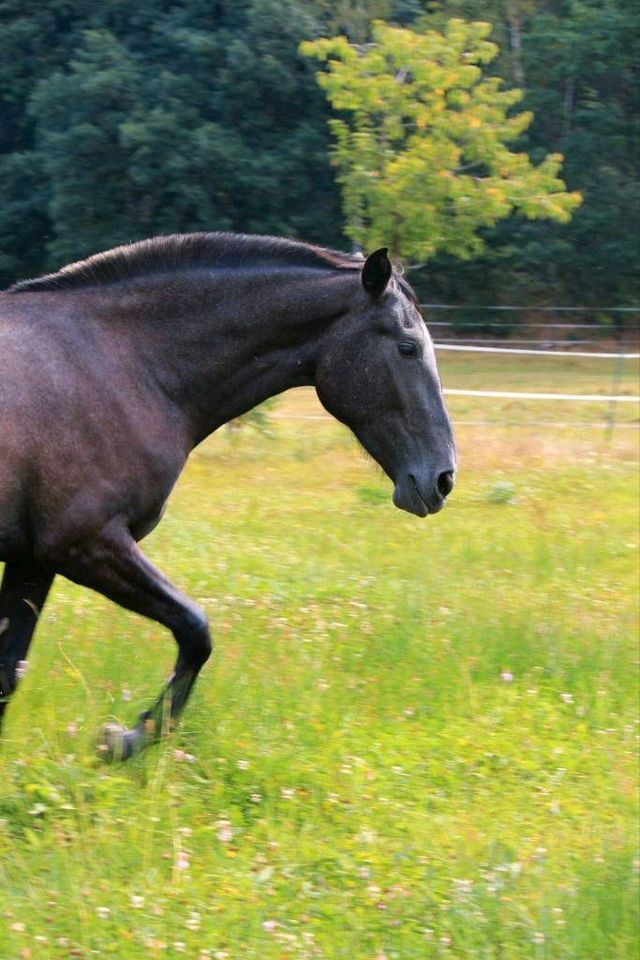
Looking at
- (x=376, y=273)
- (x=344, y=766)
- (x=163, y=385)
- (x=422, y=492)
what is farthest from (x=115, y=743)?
(x=376, y=273)

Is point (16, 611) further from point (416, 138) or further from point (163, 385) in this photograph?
point (416, 138)

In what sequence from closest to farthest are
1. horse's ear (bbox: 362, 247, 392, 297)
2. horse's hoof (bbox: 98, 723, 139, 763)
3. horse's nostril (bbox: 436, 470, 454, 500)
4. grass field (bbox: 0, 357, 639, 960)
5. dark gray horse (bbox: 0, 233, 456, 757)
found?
grass field (bbox: 0, 357, 639, 960)
dark gray horse (bbox: 0, 233, 456, 757)
horse's hoof (bbox: 98, 723, 139, 763)
horse's ear (bbox: 362, 247, 392, 297)
horse's nostril (bbox: 436, 470, 454, 500)

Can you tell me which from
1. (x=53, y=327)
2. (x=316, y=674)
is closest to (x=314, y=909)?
(x=316, y=674)

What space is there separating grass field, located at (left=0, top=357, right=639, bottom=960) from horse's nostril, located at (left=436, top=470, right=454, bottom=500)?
1.19 metres

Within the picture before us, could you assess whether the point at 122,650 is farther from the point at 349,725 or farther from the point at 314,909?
the point at 314,909

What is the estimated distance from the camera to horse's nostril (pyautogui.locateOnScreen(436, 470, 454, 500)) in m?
5.27

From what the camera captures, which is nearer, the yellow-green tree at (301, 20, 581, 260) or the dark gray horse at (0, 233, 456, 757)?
the dark gray horse at (0, 233, 456, 757)

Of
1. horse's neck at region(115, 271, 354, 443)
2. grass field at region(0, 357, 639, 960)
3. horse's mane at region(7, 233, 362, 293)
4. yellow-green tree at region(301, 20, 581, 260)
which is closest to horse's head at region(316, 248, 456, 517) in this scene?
horse's neck at region(115, 271, 354, 443)

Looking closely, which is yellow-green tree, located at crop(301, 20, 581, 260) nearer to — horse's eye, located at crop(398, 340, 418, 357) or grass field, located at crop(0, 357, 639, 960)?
grass field, located at crop(0, 357, 639, 960)

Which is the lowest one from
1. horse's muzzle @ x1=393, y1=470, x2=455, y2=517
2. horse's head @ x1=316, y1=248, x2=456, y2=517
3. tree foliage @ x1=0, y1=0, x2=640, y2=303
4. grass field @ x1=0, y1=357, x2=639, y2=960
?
tree foliage @ x1=0, y1=0, x2=640, y2=303

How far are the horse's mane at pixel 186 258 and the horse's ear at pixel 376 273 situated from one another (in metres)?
0.27

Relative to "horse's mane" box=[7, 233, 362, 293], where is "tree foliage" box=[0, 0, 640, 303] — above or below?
below

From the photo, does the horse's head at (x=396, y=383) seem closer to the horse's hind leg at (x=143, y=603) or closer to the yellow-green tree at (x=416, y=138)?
the horse's hind leg at (x=143, y=603)

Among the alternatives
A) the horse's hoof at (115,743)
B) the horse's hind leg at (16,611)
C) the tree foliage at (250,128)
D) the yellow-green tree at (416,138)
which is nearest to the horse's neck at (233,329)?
the horse's hind leg at (16,611)
